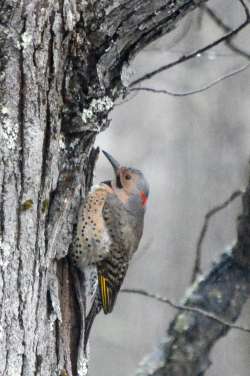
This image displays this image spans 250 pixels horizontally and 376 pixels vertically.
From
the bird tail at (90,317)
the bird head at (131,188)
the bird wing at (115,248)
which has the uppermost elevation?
the bird head at (131,188)

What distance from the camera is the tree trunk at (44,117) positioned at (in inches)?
94.2

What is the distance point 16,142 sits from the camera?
8.01 feet

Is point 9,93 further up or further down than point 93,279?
further up

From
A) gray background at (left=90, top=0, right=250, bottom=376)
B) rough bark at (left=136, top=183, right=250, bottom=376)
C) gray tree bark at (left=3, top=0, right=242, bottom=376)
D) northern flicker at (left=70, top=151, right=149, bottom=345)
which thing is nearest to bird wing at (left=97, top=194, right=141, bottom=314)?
northern flicker at (left=70, top=151, right=149, bottom=345)

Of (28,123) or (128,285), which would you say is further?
(128,285)

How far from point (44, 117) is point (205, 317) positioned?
1.42 meters

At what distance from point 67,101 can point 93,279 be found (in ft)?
4.09

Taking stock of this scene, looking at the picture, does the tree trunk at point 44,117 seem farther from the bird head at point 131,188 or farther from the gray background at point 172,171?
the gray background at point 172,171

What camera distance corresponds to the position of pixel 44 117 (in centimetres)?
246

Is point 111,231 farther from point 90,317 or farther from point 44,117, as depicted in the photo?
point 44,117

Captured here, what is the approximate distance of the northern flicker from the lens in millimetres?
3510

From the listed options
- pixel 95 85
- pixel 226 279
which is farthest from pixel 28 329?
pixel 226 279

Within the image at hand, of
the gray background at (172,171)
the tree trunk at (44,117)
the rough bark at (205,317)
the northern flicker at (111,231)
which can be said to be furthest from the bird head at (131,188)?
the gray background at (172,171)

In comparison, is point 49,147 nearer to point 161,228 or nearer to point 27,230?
point 27,230
